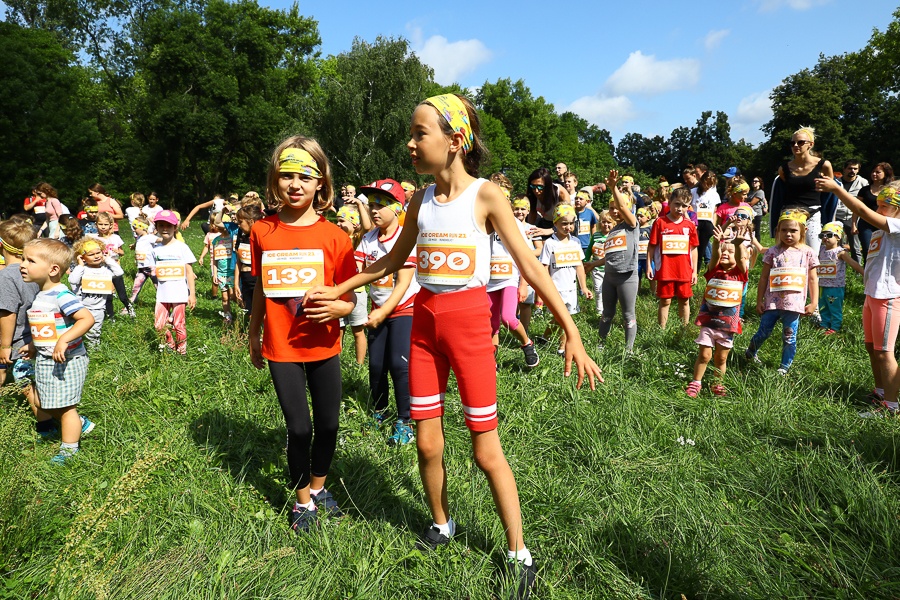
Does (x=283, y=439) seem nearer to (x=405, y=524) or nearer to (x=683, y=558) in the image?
(x=405, y=524)

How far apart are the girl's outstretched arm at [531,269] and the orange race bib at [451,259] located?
149 mm

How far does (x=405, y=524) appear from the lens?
3324mm

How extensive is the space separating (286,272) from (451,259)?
1.02 m

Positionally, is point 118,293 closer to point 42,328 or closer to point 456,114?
point 42,328

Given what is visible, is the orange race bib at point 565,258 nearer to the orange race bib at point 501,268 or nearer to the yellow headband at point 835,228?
the orange race bib at point 501,268

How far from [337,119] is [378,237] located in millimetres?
34668

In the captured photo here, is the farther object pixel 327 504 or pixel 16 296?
pixel 16 296

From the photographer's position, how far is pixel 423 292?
114 inches

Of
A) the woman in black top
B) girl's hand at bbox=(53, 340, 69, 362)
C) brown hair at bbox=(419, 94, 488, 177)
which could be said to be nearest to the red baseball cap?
brown hair at bbox=(419, 94, 488, 177)

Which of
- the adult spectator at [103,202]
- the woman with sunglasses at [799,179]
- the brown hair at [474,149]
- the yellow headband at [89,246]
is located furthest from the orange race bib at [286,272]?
the adult spectator at [103,202]

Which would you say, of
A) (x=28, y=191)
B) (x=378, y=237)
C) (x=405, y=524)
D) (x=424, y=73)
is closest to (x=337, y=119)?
(x=424, y=73)

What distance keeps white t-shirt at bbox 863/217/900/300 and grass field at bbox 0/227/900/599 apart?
1.01 metres

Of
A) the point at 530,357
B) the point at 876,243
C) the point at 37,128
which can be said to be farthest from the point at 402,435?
the point at 37,128

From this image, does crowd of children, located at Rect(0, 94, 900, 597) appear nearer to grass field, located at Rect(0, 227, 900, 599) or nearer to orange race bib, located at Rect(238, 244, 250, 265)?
orange race bib, located at Rect(238, 244, 250, 265)
